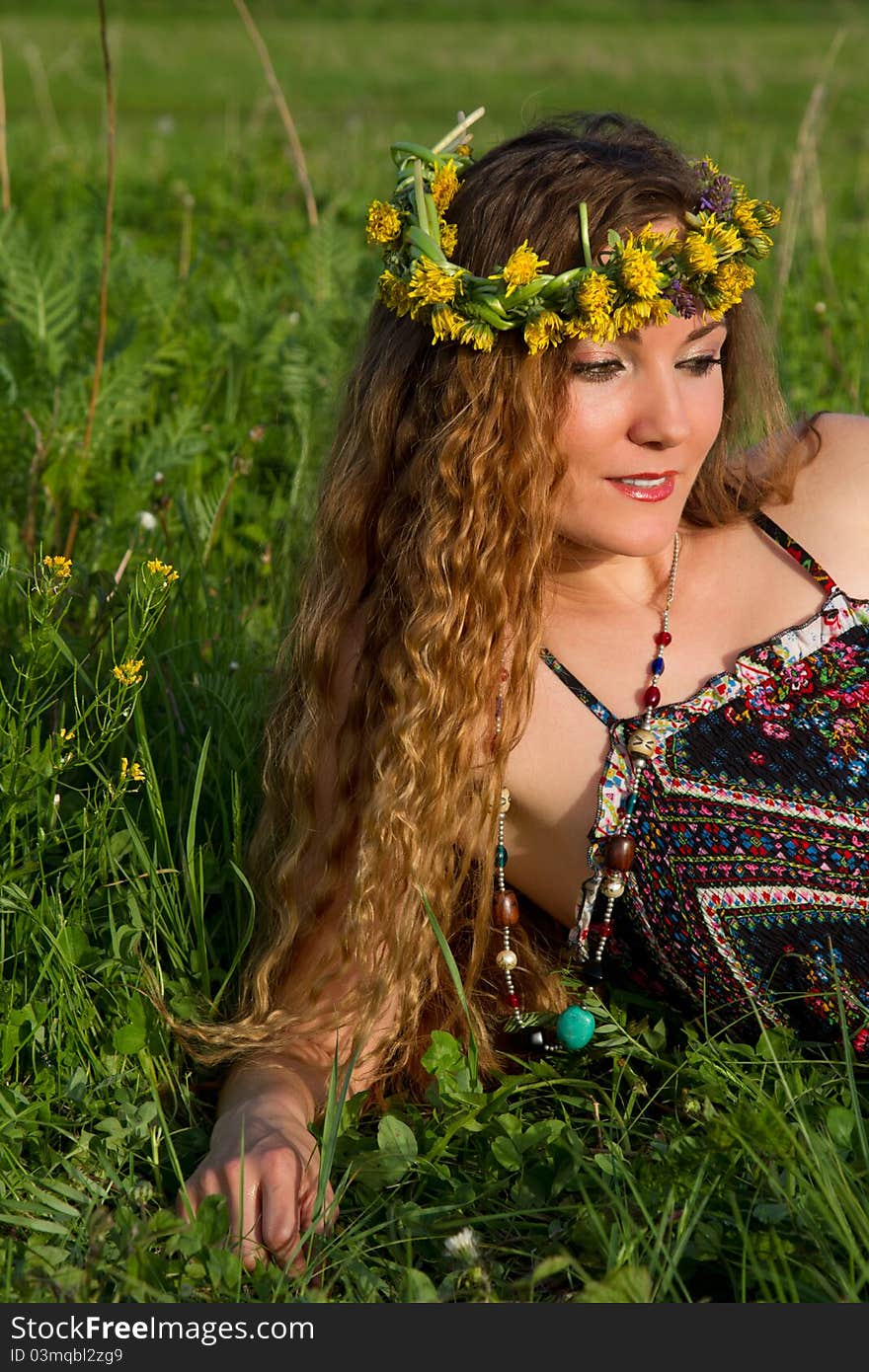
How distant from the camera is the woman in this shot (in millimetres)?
2395

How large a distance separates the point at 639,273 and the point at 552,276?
0.42ft

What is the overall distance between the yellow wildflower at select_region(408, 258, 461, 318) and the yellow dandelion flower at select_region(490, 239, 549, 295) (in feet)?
0.26

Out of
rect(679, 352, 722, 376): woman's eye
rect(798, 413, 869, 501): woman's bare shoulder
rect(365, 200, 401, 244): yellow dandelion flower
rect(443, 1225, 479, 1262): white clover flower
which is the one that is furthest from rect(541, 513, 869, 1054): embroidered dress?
rect(365, 200, 401, 244): yellow dandelion flower

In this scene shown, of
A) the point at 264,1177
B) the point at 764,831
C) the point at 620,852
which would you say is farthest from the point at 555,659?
the point at 264,1177

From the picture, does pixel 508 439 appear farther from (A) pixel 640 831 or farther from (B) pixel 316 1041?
(B) pixel 316 1041

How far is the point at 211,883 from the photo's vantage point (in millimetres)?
2896

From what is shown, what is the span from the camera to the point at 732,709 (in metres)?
2.60

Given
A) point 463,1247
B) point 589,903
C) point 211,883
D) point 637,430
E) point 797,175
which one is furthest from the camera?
point 797,175

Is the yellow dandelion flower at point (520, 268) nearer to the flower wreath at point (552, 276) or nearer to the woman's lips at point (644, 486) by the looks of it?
the flower wreath at point (552, 276)

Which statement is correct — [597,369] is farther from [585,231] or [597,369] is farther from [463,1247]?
[463,1247]

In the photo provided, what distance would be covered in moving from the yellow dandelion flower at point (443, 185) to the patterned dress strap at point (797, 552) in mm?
768

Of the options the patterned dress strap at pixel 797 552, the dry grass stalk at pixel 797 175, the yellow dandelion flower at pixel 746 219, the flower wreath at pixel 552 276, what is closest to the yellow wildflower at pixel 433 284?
the flower wreath at pixel 552 276

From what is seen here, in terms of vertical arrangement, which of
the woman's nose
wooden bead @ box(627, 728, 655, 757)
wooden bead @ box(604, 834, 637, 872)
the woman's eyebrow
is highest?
the woman's eyebrow

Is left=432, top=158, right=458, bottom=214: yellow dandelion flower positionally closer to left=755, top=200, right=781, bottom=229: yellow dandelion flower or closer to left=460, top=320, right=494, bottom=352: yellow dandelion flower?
left=460, top=320, right=494, bottom=352: yellow dandelion flower
